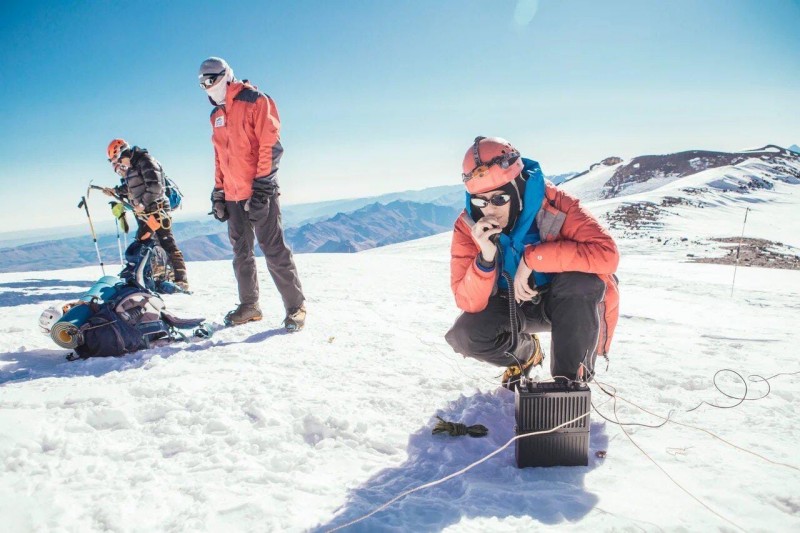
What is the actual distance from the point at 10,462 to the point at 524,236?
107 inches

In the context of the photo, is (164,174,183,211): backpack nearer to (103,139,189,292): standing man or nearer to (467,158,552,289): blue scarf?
(103,139,189,292): standing man

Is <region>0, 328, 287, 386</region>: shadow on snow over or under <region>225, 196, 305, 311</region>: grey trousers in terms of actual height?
under

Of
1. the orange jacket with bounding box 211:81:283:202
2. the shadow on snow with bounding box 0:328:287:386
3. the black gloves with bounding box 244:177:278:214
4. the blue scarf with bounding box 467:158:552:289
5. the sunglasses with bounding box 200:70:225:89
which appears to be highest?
the sunglasses with bounding box 200:70:225:89

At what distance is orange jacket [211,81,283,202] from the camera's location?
407 cm

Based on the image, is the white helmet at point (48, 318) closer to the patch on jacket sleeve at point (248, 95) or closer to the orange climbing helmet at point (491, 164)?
the patch on jacket sleeve at point (248, 95)

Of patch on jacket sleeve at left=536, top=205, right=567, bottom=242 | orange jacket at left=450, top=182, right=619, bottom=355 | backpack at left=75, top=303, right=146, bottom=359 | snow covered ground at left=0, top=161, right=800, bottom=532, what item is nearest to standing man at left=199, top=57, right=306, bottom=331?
snow covered ground at left=0, top=161, right=800, bottom=532

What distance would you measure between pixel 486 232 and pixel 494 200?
23cm

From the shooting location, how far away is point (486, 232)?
243cm

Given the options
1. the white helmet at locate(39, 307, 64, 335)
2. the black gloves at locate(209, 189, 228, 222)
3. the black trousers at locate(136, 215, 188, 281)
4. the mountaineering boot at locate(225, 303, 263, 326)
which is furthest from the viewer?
the black trousers at locate(136, 215, 188, 281)

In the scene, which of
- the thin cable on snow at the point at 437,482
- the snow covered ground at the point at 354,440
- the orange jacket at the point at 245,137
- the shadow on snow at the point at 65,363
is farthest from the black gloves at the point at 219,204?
the thin cable on snow at the point at 437,482

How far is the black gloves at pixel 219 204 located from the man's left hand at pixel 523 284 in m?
3.28


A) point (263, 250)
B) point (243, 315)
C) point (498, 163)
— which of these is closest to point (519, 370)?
point (498, 163)

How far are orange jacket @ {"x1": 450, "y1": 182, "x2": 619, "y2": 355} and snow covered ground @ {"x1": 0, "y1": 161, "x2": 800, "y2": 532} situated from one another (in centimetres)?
65

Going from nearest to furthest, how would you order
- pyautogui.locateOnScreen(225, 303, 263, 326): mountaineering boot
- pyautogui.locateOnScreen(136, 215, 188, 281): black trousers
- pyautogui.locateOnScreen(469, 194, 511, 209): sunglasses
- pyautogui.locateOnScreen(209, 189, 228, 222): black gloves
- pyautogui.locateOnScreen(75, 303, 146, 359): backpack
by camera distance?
pyautogui.locateOnScreen(469, 194, 511, 209): sunglasses, pyautogui.locateOnScreen(75, 303, 146, 359): backpack, pyautogui.locateOnScreen(225, 303, 263, 326): mountaineering boot, pyautogui.locateOnScreen(209, 189, 228, 222): black gloves, pyautogui.locateOnScreen(136, 215, 188, 281): black trousers
